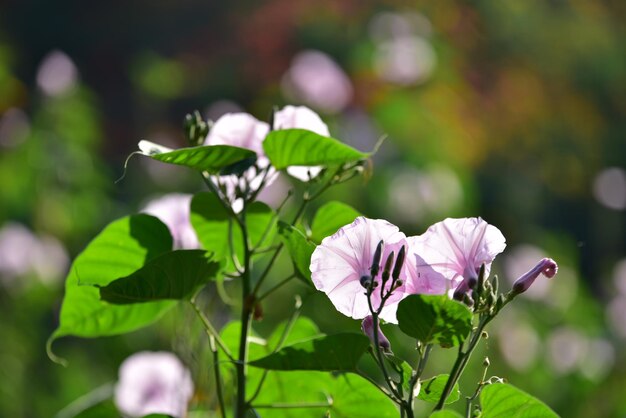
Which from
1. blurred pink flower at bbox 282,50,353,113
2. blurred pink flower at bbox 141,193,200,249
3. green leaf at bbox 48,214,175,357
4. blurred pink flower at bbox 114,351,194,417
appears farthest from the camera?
blurred pink flower at bbox 282,50,353,113

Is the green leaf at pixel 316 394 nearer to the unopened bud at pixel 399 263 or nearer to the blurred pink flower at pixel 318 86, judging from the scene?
the unopened bud at pixel 399 263

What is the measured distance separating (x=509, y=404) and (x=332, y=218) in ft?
0.77

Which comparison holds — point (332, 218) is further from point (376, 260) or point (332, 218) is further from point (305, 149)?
point (376, 260)

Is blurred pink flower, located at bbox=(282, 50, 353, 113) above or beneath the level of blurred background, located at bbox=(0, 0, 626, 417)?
above

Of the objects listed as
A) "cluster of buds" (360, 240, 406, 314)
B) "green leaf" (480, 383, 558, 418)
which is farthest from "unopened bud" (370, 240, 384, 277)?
"green leaf" (480, 383, 558, 418)

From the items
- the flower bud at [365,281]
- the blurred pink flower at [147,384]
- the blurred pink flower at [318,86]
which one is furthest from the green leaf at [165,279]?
A: the blurred pink flower at [318,86]

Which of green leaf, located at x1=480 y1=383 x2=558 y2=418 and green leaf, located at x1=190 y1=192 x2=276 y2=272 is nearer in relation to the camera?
green leaf, located at x1=480 y1=383 x2=558 y2=418

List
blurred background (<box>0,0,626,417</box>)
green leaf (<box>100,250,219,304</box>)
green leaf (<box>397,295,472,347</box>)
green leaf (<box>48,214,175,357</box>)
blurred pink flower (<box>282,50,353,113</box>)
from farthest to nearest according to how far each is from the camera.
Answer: blurred pink flower (<box>282,50,353,113</box>)
blurred background (<box>0,0,626,417</box>)
green leaf (<box>48,214,175,357</box>)
green leaf (<box>100,250,219,304</box>)
green leaf (<box>397,295,472,347</box>)

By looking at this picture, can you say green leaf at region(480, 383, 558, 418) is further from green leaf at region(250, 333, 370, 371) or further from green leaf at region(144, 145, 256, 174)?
green leaf at region(144, 145, 256, 174)

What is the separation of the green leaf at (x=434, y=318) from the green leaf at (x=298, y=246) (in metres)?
0.10

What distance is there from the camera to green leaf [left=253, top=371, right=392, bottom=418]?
755mm

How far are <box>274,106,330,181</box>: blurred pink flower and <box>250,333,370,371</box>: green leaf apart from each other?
0.70 ft

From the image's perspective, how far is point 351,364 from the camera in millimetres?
616

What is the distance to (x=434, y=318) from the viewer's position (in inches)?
22.3
